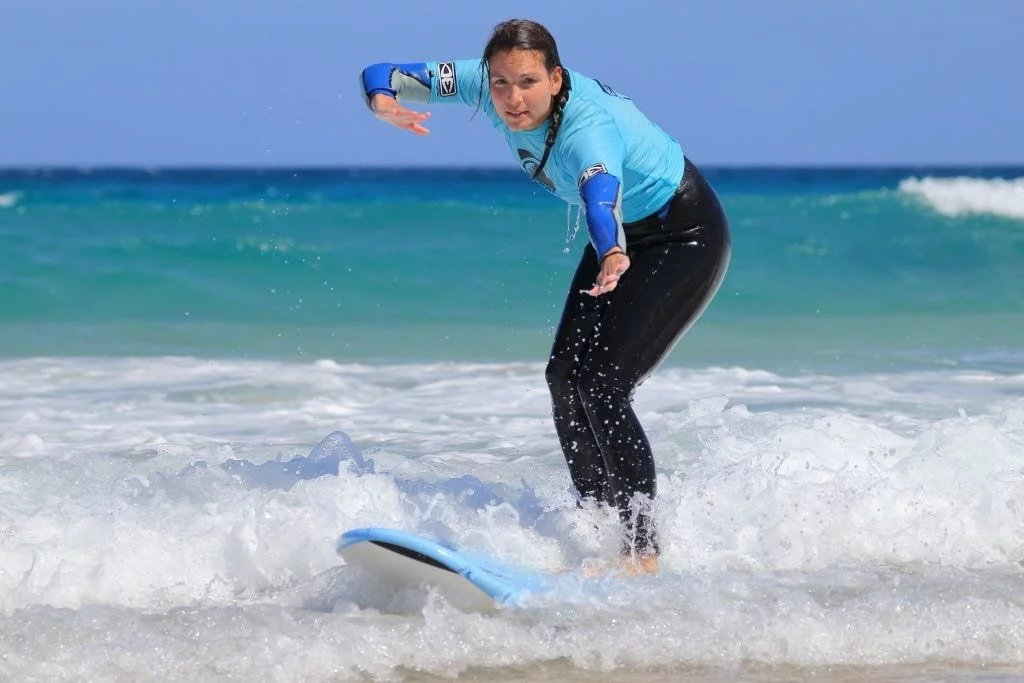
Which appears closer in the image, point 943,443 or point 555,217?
point 943,443

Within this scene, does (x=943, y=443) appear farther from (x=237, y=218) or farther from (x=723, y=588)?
(x=237, y=218)

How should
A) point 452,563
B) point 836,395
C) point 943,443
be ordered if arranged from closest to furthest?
point 452,563 < point 943,443 < point 836,395

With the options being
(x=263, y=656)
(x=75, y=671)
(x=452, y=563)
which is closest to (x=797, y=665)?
(x=452, y=563)

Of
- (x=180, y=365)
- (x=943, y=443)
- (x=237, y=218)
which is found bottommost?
(x=237, y=218)

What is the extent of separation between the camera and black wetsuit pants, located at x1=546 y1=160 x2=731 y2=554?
13.9 feet

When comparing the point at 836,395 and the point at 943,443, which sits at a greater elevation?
the point at 943,443

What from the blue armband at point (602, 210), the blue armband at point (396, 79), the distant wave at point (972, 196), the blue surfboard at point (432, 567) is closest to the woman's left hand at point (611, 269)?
the blue armband at point (602, 210)

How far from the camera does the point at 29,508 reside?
4801 millimetres

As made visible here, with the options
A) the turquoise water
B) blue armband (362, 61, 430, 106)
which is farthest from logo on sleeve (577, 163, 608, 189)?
the turquoise water

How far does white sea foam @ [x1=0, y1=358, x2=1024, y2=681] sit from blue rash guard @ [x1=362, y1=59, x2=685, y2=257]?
1.09 meters

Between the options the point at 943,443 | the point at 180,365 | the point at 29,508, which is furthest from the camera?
the point at 180,365

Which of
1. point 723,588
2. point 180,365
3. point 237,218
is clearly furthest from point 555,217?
point 723,588

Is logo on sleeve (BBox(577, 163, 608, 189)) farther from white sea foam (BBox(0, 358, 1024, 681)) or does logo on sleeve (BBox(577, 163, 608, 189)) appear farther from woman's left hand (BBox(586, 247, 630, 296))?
white sea foam (BBox(0, 358, 1024, 681))

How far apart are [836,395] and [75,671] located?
19.6ft
